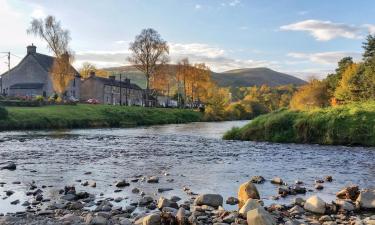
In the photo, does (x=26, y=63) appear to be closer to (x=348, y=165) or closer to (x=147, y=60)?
(x=147, y=60)

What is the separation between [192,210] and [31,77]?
103 m

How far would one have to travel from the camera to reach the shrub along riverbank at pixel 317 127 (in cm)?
3638

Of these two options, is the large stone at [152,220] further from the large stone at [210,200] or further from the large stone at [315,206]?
the large stone at [315,206]

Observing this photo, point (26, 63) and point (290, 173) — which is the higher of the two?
point (26, 63)

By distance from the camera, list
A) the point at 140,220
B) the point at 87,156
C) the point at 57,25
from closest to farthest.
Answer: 1. the point at 140,220
2. the point at 87,156
3. the point at 57,25

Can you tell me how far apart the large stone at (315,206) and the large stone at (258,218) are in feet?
7.60

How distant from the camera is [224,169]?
74.0 feet

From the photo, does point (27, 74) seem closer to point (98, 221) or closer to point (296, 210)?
point (98, 221)

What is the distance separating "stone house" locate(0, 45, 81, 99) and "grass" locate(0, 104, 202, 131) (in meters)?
27.7

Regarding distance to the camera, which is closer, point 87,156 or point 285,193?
point 285,193

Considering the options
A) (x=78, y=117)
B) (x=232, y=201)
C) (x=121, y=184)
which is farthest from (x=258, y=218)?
(x=78, y=117)

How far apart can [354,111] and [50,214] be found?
31098 mm

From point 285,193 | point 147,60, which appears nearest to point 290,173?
point 285,193

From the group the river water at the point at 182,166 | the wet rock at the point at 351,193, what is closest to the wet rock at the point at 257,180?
the river water at the point at 182,166
